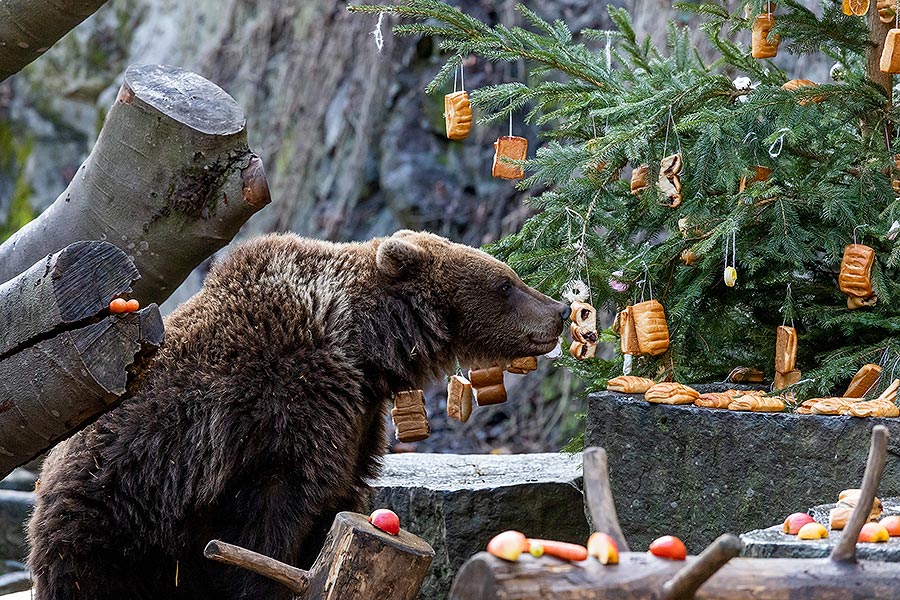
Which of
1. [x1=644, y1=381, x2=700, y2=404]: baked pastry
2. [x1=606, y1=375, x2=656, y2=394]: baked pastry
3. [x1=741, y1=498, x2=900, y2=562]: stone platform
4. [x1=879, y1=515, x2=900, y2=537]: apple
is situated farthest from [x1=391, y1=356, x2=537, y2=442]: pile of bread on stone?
[x1=879, y1=515, x2=900, y2=537]: apple

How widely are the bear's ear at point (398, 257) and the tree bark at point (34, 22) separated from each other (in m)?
1.45

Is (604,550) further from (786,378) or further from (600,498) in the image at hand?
(786,378)

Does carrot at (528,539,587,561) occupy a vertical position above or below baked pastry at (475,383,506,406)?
above

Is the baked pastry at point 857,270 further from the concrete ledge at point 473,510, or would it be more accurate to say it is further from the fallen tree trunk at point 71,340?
the fallen tree trunk at point 71,340

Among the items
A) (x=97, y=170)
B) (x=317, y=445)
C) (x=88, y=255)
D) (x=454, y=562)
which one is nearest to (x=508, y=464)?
(x=454, y=562)

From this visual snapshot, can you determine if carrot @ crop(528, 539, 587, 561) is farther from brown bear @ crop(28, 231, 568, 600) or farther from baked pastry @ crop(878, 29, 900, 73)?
baked pastry @ crop(878, 29, 900, 73)

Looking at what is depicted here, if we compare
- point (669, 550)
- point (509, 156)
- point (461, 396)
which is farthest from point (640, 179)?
point (669, 550)

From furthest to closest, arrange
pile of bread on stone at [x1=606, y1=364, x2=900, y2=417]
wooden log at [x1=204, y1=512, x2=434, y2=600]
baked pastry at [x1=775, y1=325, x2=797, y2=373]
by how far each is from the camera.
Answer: baked pastry at [x1=775, y1=325, x2=797, y2=373], pile of bread on stone at [x1=606, y1=364, x2=900, y2=417], wooden log at [x1=204, y1=512, x2=434, y2=600]

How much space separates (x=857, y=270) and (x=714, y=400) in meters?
0.85

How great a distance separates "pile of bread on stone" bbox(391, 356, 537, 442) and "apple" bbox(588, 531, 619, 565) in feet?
7.84

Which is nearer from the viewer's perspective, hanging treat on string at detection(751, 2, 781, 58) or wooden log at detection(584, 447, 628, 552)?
wooden log at detection(584, 447, 628, 552)

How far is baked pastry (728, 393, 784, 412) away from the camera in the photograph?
4.52m

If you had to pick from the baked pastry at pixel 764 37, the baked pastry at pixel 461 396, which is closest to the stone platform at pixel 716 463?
the baked pastry at pixel 461 396

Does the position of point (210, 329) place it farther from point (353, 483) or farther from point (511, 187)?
point (511, 187)
